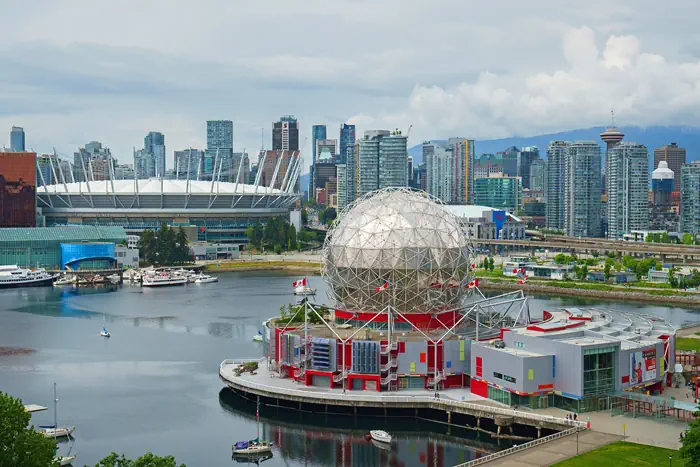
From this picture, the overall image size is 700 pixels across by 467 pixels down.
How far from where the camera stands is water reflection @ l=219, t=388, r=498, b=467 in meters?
35.5

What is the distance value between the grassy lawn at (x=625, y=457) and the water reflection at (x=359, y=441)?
14.8 ft

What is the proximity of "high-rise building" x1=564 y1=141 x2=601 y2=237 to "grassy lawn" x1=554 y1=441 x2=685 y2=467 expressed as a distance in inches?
5213

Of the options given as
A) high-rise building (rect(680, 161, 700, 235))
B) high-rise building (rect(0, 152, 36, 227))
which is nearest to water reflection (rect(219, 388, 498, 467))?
high-rise building (rect(0, 152, 36, 227))

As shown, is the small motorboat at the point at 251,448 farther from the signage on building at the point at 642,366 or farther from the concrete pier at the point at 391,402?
the signage on building at the point at 642,366

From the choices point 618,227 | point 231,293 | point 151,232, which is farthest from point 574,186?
point 231,293

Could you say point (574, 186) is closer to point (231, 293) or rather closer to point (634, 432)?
point (231, 293)

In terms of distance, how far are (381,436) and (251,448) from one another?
16.1ft

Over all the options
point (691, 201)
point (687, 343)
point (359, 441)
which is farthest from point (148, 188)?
point (359, 441)

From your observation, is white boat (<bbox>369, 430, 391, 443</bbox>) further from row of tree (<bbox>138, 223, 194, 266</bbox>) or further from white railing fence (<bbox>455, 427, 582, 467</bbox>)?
row of tree (<bbox>138, 223, 194, 266</bbox>)

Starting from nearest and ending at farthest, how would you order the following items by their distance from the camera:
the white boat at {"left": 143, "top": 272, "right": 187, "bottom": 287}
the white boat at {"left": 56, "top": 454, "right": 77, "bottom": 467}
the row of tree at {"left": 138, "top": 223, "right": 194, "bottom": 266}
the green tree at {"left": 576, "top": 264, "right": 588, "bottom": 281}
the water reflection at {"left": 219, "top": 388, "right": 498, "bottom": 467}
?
the white boat at {"left": 56, "top": 454, "right": 77, "bottom": 467} → the water reflection at {"left": 219, "top": 388, "right": 498, "bottom": 467} → the green tree at {"left": 576, "top": 264, "right": 588, "bottom": 281} → the white boat at {"left": 143, "top": 272, "right": 187, "bottom": 287} → the row of tree at {"left": 138, "top": 223, "right": 194, "bottom": 266}

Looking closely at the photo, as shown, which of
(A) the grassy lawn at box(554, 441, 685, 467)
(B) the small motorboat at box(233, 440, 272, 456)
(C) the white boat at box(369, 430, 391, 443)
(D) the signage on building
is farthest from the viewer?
(D) the signage on building

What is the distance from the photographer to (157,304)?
257ft

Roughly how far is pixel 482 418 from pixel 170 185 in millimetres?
93242

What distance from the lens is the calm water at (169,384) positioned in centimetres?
3650
